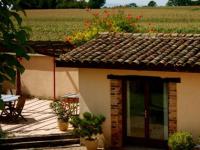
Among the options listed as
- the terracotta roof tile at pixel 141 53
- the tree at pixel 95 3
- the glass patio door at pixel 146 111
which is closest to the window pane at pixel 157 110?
the glass patio door at pixel 146 111

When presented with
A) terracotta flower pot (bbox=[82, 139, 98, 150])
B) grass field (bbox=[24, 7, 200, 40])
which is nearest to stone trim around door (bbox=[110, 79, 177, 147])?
terracotta flower pot (bbox=[82, 139, 98, 150])

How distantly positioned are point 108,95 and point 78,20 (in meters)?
45.9

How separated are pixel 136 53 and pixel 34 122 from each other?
5.41 meters

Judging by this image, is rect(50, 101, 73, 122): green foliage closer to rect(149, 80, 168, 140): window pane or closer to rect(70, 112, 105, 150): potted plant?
rect(70, 112, 105, 150): potted plant

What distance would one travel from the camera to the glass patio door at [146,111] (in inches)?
536

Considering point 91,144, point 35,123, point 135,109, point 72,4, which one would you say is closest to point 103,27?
point 35,123

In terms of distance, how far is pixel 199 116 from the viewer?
1296 centimetres

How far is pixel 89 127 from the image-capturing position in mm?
13703

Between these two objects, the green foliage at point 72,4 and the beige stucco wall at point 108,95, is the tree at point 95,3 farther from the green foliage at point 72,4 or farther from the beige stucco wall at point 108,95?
the beige stucco wall at point 108,95

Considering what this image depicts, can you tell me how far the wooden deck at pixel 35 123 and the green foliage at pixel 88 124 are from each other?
194cm

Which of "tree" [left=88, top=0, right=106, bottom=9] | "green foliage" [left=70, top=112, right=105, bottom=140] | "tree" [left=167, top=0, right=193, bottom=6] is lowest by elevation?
"green foliage" [left=70, top=112, right=105, bottom=140]

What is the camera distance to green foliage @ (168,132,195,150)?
12258 mm

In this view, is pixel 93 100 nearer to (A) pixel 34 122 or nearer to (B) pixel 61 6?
(A) pixel 34 122

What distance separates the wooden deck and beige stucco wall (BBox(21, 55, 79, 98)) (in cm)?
150
